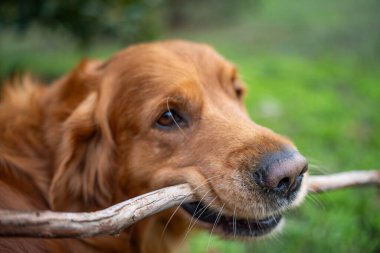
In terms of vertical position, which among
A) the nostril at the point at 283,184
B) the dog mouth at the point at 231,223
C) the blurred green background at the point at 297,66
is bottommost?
the blurred green background at the point at 297,66

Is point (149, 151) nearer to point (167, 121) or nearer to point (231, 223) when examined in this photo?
point (167, 121)

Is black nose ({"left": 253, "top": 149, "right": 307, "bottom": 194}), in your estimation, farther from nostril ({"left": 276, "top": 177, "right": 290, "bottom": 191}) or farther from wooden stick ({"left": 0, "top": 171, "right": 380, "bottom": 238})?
wooden stick ({"left": 0, "top": 171, "right": 380, "bottom": 238})

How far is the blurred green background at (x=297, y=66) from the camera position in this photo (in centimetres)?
444

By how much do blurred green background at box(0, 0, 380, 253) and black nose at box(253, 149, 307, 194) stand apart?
71cm

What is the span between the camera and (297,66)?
10.3 meters

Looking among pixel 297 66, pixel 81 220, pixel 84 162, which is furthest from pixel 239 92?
pixel 297 66

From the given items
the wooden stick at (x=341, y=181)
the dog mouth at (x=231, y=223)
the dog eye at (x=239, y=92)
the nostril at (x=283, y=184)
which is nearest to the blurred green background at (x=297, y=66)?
the wooden stick at (x=341, y=181)

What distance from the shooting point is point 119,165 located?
3057 millimetres

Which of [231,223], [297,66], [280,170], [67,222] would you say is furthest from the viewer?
[297,66]

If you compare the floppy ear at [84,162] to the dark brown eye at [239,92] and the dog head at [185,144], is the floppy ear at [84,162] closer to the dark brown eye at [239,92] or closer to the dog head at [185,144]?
the dog head at [185,144]

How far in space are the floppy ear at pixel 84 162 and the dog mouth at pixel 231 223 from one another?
2.03ft

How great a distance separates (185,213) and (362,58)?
858cm

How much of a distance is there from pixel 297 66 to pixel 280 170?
27.2 feet

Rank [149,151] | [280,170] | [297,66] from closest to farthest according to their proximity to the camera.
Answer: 1. [280,170]
2. [149,151]
3. [297,66]
